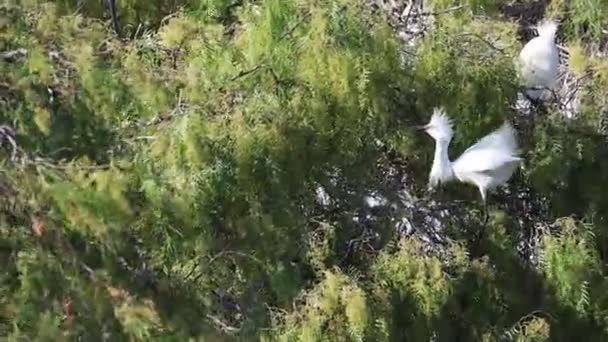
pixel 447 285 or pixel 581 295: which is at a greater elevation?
pixel 581 295

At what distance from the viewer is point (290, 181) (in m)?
2.40

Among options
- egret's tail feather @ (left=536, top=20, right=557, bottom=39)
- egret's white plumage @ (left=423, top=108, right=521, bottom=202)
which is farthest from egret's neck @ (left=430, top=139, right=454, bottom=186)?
egret's tail feather @ (left=536, top=20, right=557, bottom=39)

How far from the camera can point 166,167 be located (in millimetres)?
2346

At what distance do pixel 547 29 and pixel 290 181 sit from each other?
760mm

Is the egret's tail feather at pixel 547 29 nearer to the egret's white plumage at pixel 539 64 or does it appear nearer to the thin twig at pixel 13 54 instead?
the egret's white plumage at pixel 539 64

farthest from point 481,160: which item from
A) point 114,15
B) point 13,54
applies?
point 13,54

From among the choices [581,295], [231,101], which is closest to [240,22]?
[231,101]

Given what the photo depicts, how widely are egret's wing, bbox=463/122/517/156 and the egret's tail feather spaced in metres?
0.29

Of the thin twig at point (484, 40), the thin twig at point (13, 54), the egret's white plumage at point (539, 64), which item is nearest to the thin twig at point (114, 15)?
the thin twig at point (13, 54)

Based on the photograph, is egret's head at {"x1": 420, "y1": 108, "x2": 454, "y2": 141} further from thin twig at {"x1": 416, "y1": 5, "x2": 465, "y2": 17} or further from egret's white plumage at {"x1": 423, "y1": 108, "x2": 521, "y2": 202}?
thin twig at {"x1": 416, "y1": 5, "x2": 465, "y2": 17}

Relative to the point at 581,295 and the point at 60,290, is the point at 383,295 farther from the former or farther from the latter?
the point at 60,290

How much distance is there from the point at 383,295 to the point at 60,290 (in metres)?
0.76

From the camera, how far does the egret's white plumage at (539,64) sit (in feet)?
8.29

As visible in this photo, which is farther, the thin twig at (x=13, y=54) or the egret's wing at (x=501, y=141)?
the thin twig at (x=13, y=54)
